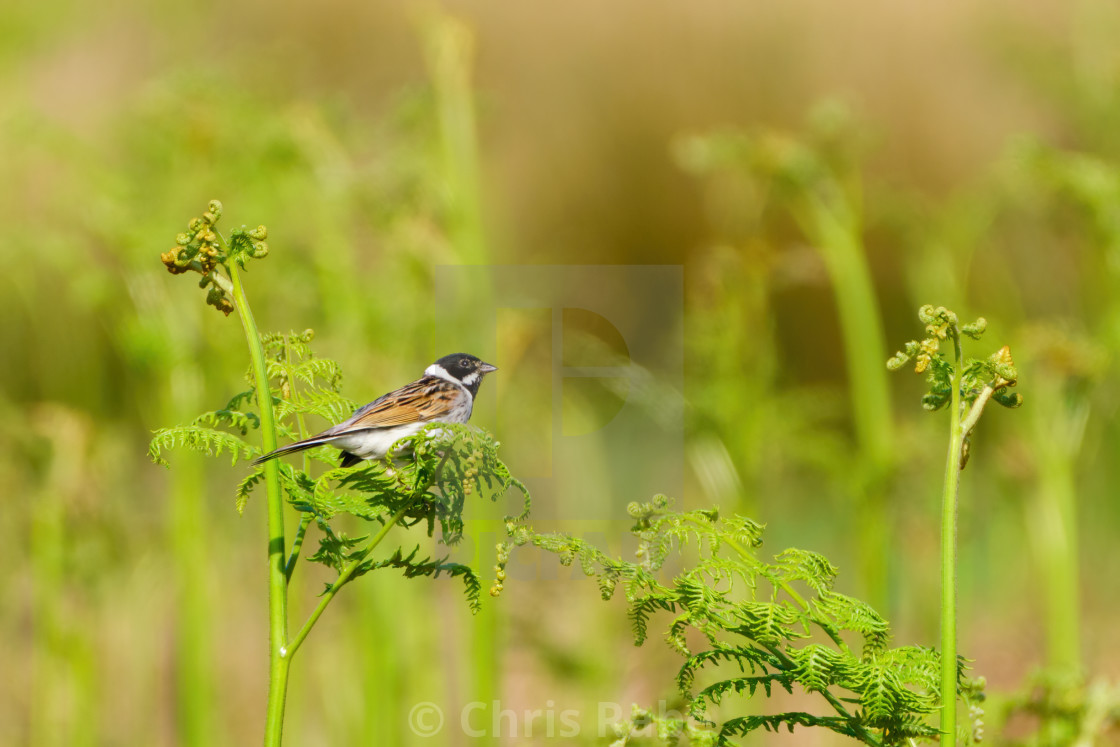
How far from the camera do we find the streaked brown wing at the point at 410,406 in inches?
77.2

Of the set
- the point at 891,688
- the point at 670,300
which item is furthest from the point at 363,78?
the point at 891,688

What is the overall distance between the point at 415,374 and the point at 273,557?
1996 millimetres

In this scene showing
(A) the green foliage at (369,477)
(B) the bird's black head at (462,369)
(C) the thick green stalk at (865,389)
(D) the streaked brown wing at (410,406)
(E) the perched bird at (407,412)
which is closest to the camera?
(A) the green foliage at (369,477)

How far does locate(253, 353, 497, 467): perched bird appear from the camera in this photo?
5.95ft

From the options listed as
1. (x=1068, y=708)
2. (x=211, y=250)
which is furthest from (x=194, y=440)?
(x=1068, y=708)

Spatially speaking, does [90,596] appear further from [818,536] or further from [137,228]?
[818,536]

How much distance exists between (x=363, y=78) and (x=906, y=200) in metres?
5.11

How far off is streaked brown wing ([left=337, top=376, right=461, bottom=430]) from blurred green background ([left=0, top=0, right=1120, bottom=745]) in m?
0.50

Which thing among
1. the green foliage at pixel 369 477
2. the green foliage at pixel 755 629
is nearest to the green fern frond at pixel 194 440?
the green foliage at pixel 369 477

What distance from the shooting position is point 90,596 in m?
3.41

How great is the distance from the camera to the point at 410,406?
2.17 m

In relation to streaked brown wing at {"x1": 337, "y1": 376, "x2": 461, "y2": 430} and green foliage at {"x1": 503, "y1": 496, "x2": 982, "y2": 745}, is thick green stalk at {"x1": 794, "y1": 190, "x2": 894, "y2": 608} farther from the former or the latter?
green foliage at {"x1": 503, "y1": 496, "x2": 982, "y2": 745}

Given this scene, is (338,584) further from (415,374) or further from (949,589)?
(415,374)
